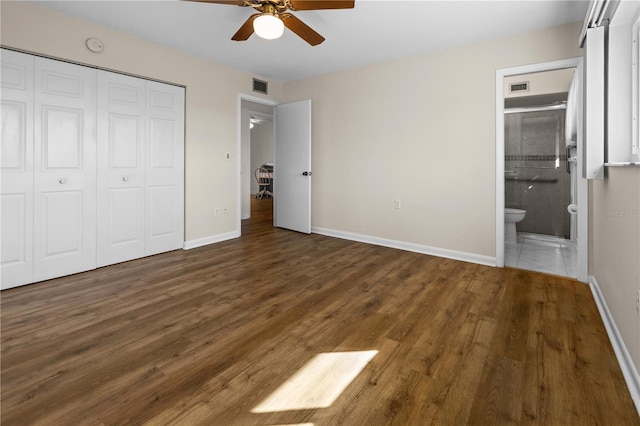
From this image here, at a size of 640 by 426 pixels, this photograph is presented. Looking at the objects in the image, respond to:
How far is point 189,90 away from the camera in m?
4.08

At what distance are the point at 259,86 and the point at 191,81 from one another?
1.15 metres

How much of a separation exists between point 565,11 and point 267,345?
11.8 feet

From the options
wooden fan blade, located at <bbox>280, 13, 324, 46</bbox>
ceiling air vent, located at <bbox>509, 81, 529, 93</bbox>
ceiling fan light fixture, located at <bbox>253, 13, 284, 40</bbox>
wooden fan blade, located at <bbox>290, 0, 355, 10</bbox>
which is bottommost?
ceiling fan light fixture, located at <bbox>253, 13, 284, 40</bbox>

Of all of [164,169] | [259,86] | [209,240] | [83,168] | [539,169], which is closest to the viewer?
[83,168]

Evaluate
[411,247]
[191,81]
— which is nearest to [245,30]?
[191,81]

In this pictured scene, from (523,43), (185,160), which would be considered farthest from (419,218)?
(185,160)

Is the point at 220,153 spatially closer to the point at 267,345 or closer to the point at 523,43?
the point at 267,345

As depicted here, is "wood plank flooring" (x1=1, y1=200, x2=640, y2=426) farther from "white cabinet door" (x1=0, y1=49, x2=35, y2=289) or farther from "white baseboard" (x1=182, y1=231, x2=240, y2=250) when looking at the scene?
"white baseboard" (x1=182, y1=231, x2=240, y2=250)

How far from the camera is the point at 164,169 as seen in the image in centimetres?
391

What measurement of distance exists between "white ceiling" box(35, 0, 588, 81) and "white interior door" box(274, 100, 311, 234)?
109 cm

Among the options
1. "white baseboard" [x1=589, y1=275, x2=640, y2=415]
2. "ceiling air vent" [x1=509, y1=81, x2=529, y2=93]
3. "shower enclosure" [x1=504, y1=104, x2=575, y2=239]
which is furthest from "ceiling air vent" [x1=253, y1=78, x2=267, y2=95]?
"white baseboard" [x1=589, y1=275, x2=640, y2=415]

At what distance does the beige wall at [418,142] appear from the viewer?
3.50 metres

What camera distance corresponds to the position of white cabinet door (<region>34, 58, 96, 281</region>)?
2.93 m

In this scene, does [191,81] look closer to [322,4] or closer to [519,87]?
[322,4]
